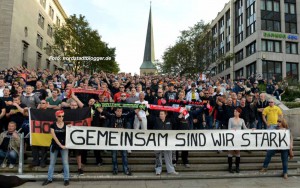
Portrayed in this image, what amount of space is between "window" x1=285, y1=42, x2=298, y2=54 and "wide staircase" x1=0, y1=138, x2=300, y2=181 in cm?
3794

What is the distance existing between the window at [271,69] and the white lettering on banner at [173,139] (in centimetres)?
3604

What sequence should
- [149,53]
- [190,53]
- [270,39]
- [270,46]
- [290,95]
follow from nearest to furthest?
[290,95], [190,53], [270,39], [270,46], [149,53]

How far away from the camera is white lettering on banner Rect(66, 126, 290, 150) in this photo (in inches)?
349

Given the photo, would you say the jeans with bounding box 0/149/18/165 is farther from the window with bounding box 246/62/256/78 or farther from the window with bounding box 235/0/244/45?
the window with bounding box 235/0/244/45

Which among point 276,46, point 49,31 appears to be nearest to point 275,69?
point 276,46

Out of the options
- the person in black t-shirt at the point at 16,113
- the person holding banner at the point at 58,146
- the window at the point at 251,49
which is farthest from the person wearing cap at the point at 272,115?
the window at the point at 251,49

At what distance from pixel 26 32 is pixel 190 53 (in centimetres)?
2279

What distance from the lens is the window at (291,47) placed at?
1737 inches

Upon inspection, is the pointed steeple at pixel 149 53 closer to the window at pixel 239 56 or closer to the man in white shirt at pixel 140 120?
the window at pixel 239 56

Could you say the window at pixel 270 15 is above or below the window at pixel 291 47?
above

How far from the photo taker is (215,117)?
1131 cm

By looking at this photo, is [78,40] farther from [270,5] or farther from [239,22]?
[270,5]

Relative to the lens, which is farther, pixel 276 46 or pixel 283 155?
pixel 276 46

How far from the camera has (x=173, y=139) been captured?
9.30m
